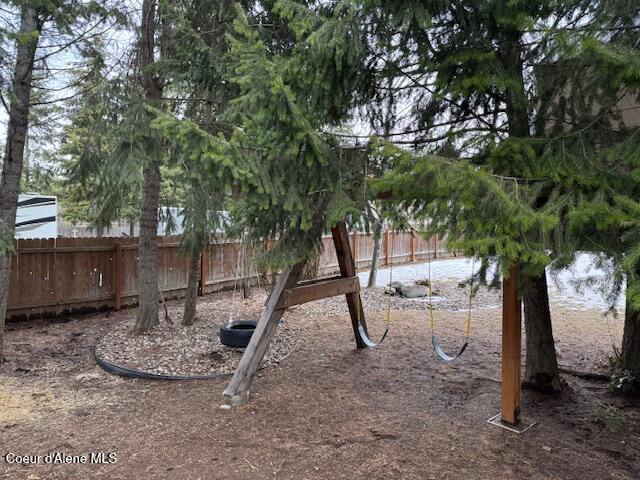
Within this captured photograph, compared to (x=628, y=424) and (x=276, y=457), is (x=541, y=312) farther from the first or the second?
(x=276, y=457)

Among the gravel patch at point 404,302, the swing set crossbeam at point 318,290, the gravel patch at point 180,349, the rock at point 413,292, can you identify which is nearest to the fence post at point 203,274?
the gravel patch at point 404,302

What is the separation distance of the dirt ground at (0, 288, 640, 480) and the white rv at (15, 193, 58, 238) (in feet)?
17.4

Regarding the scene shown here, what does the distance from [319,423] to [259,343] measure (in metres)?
0.90

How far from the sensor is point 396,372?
16.0 ft

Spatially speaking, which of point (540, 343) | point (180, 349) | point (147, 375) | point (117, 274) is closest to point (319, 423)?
point (147, 375)

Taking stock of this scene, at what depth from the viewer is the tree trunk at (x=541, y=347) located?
4.09 meters

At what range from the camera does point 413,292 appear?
405 inches

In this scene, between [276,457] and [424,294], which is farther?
[424,294]

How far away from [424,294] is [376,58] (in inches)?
300

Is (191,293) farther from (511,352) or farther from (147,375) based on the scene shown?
(511,352)

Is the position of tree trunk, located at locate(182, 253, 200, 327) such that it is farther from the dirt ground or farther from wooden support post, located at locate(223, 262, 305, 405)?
wooden support post, located at locate(223, 262, 305, 405)

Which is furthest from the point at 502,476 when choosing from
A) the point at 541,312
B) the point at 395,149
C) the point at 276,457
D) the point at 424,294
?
the point at 424,294

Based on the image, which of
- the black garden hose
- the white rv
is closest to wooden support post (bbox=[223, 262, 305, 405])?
the black garden hose

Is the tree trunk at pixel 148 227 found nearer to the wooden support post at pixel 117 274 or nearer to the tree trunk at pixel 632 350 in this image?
the wooden support post at pixel 117 274
